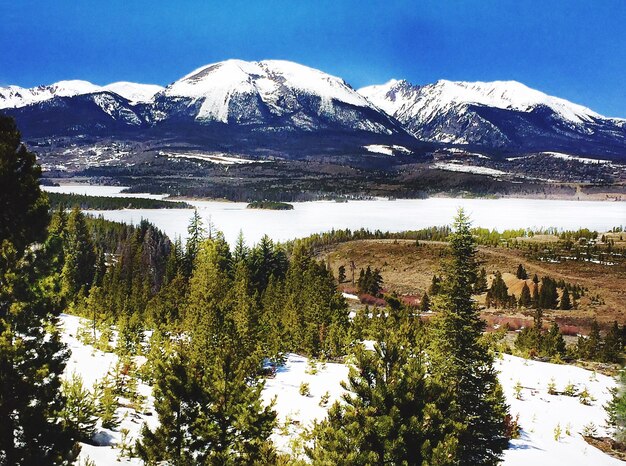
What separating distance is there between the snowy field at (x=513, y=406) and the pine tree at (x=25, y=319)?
10.1ft

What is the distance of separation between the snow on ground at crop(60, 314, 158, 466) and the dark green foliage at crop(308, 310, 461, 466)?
623cm

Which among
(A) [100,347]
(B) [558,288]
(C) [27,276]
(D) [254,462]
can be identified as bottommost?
(B) [558,288]

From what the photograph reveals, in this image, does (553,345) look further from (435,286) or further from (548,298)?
(548,298)

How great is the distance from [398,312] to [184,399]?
34.3 feet

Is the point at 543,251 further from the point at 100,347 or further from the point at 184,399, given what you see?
the point at 184,399

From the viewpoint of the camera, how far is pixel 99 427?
56.6ft

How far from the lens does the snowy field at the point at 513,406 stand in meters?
19.6

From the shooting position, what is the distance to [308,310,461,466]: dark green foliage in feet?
40.0

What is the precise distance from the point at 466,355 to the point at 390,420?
6992 mm

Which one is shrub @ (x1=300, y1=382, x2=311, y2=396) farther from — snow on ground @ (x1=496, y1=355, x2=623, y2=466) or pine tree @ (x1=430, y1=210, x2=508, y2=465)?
snow on ground @ (x1=496, y1=355, x2=623, y2=466)

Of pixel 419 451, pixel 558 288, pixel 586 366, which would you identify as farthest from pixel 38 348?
pixel 558 288

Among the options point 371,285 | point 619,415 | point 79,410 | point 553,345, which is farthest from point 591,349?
point 371,285

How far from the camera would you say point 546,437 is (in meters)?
23.2

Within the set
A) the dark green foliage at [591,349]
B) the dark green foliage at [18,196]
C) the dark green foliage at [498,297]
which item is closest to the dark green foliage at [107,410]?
the dark green foliage at [18,196]
